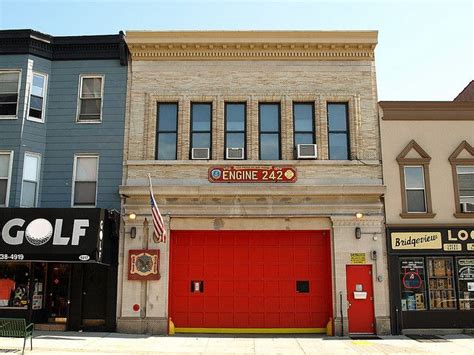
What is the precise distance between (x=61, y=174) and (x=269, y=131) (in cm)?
765

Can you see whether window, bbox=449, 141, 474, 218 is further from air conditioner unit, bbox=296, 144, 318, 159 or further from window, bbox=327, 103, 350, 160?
air conditioner unit, bbox=296, 144, 318, 159

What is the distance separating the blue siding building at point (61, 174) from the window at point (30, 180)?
3 centimetres

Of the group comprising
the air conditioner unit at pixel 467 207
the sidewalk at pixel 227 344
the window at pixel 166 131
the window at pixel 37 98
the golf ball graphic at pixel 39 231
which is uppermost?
the window at pixel 37 98

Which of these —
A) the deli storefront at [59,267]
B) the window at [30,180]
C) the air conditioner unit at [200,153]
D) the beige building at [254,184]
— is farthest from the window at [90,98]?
the deli storefront at [59,267]

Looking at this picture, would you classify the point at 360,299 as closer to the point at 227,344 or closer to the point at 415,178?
the point at 415,178

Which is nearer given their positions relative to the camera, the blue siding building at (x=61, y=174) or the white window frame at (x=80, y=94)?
the blue siding building at (x=61, y=174)

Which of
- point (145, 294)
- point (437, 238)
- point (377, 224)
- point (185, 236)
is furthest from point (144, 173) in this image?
point (437, 238)

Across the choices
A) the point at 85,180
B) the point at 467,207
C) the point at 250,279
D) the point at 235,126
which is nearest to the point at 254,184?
the point at 235,126

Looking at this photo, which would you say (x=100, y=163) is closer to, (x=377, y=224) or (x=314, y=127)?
(x=314, y=127)

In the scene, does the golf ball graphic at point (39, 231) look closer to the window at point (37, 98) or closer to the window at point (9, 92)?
the window at point (37, 98)

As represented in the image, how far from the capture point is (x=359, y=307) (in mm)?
16078

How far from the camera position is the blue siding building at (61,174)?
607 inches

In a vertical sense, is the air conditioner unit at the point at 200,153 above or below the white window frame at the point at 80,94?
below

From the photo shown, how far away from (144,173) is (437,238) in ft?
34.2
